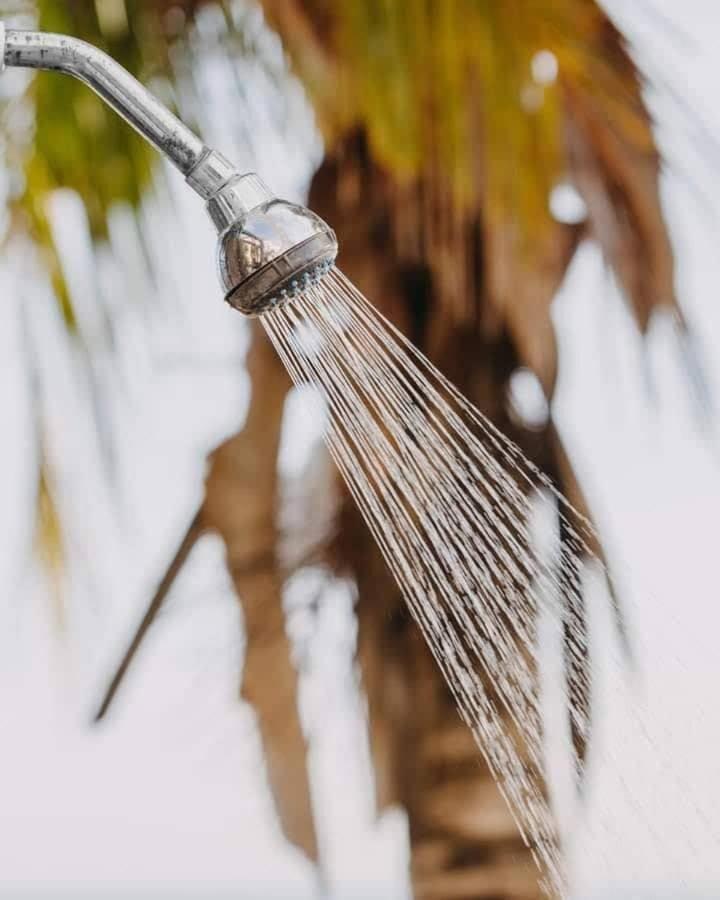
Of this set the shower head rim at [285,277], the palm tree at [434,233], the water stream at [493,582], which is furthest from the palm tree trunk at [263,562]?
the shower head rim at [285,277]

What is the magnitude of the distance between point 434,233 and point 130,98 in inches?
30.1

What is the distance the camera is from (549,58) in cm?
117

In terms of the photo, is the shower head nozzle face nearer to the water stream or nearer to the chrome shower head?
the chrome shower head

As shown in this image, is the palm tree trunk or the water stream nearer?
the water stream

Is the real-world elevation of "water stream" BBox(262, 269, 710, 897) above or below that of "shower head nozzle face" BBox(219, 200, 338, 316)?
below

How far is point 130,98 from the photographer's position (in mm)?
399

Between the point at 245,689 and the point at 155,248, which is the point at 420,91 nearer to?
the point at 155,248

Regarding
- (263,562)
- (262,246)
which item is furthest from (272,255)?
(263,562)

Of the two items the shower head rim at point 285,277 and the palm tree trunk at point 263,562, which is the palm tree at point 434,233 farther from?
the shower head rim at point 285,277

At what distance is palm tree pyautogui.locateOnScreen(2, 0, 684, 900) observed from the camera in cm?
111

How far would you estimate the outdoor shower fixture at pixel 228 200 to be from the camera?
1.31 feet

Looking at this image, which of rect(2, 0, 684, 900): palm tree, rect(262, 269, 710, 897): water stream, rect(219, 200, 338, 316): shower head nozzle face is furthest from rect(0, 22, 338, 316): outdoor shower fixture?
rect(2, 0, 684, 900): palm tree

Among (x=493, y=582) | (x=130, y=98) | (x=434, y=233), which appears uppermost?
(x=130, y=98)

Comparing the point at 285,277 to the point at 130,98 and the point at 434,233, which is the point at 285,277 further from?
the point at 434,233
